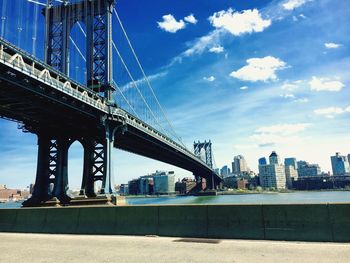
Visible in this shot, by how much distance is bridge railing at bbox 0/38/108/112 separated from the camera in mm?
26705

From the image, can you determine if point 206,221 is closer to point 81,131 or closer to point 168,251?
point 168,251

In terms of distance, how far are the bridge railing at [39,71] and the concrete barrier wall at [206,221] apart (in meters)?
15.0

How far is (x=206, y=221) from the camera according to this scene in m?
12.6

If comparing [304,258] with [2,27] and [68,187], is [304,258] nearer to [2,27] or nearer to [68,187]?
[2,27]

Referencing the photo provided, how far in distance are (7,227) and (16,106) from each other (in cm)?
2253

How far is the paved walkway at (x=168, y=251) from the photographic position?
8969mm

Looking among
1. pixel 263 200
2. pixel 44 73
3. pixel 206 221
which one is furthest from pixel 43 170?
pixel 263 200

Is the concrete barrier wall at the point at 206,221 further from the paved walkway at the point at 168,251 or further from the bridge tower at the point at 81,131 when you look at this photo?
the bridge tower at the point at 81,131

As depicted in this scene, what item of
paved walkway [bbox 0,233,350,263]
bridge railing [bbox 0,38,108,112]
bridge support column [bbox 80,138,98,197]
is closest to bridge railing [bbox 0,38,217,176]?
bridge railing [bbox 0,38,108,112]

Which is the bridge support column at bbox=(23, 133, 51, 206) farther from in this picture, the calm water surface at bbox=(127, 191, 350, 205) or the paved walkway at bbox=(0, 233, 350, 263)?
the paved walkway at bbox=(0, 233, 350, 263)

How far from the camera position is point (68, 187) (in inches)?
1737

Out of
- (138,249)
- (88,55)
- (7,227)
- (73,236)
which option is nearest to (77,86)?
(88,55)

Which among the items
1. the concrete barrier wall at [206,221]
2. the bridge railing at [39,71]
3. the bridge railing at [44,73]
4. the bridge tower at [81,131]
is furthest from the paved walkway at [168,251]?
the bridge tower at [81,131]

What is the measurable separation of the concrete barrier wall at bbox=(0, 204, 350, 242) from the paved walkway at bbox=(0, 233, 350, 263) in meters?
0.51
